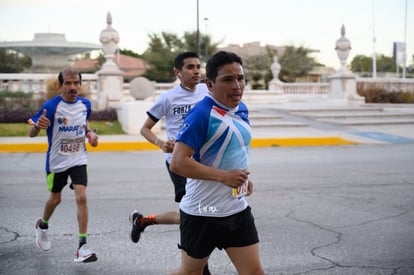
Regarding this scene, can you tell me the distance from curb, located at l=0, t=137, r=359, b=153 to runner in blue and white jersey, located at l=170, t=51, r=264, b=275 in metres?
11.1

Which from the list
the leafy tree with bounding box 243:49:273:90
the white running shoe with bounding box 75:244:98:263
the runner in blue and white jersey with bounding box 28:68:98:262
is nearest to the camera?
the white running shoe with bounding box 75:244:98:263

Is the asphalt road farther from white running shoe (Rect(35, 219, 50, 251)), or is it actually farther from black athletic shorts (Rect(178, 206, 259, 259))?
black athletic shorts (Rect(178, 206, 259, 259))

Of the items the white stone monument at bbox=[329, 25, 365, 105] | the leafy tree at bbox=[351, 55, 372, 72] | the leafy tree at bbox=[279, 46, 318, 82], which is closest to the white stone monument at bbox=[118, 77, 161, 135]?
the white stone monument at bbox=[329, 25, 365, 105]

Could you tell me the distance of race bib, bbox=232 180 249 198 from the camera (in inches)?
131

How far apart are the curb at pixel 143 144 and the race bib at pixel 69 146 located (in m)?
8.96

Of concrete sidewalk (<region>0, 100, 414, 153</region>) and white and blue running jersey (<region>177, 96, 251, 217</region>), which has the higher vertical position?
white and blue running jersey (<region>177, 96, 251, 217</region>)

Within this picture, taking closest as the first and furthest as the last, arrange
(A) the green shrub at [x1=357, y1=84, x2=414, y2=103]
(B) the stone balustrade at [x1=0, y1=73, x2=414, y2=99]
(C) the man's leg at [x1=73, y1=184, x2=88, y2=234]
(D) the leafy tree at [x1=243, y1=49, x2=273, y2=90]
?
(C) the man's leg at [x1=73, y1=184, x2=88, y2=234] < (B) the stone balustrade at [x1=0, y1=73, x2=414, y2=99] < (A) the green shrub at [x1=357, y1=84, x2=414, y2=103] < (D) the leafy tree at [x1=243, y1=49, x2=273, y2=90]

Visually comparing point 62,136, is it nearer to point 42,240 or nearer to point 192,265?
point 42,240

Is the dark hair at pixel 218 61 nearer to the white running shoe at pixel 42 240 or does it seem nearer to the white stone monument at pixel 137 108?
the white running shoe at pixel 42 240

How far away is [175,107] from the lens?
538 centimetres

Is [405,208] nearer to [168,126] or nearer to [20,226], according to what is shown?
[168,126]

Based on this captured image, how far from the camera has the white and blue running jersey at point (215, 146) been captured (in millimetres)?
3229

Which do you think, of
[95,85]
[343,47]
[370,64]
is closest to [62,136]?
[95,85]

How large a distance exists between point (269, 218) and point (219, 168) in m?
3.58
